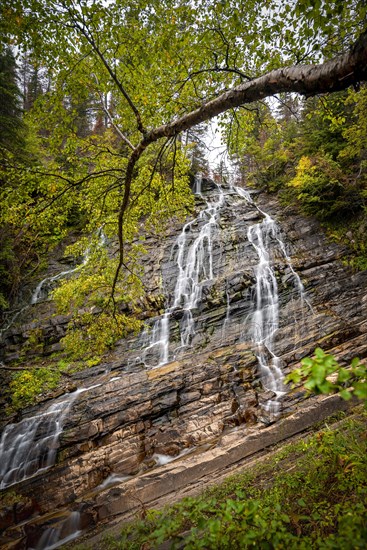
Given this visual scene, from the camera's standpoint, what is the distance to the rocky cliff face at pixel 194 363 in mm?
6977

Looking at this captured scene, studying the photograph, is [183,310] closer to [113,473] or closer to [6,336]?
[113,473]

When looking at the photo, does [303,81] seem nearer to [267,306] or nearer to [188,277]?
[267,306]

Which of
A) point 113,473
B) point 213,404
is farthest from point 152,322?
point 113,473

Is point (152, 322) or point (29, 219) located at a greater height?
point (29, 219)

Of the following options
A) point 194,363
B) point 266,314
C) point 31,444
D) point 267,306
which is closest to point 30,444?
point 31,444

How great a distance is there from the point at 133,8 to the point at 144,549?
7.15 m

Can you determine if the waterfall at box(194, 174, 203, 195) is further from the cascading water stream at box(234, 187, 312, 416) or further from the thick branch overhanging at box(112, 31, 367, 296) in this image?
the thick branch overhanging at box(112, 31, 367, 296)

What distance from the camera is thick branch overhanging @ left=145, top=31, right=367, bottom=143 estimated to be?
204 cm

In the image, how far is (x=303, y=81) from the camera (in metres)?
2.43

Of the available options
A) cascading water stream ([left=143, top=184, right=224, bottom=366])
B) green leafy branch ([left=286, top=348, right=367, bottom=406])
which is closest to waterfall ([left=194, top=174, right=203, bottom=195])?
cascading water stream ([left=143, top=184, right=224, bottom=366])

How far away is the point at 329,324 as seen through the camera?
1030 centimetres

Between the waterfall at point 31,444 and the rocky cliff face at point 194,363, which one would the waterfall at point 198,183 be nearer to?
the rocky cliff face at point 194,363

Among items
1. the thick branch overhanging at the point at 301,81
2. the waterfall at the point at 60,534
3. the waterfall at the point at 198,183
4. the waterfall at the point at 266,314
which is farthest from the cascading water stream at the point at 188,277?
the thick branch overhanging at the point at 301,81

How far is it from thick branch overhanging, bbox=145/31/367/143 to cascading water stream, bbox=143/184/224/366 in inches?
359
